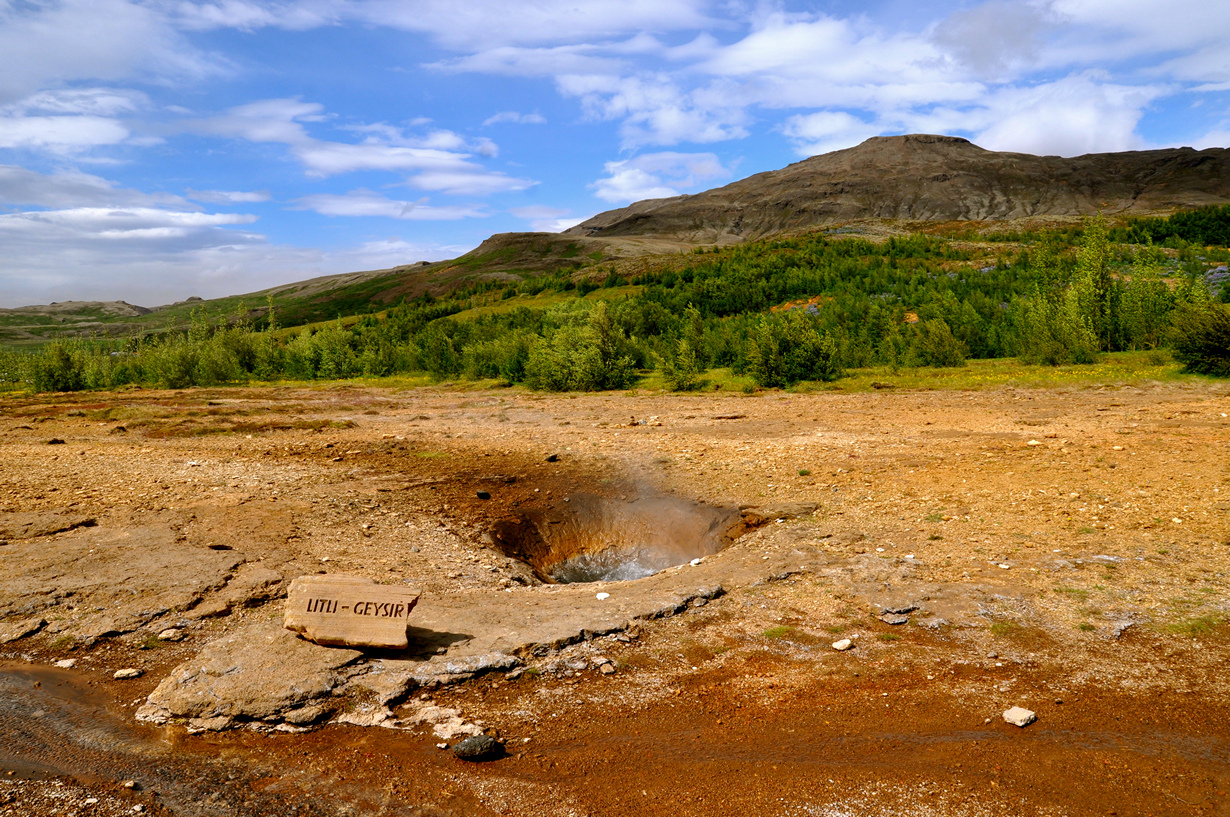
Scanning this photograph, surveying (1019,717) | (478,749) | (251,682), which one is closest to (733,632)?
(1019,717)

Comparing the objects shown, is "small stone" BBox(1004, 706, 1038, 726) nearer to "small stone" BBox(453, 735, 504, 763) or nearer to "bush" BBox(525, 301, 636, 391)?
"small stone" BBox(453, 735, 504, 763)

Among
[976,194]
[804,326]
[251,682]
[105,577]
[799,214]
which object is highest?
[976,194]

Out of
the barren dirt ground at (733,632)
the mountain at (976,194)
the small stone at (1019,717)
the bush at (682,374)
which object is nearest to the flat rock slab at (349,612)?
the barren dirt ground at (733,632)

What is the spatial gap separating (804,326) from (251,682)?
2458 cm

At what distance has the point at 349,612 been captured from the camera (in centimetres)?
562

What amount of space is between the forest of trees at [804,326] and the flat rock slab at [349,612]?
70.9 feet

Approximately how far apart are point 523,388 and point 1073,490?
24336mm

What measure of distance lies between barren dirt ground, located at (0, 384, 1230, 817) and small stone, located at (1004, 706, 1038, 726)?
2.6 inches

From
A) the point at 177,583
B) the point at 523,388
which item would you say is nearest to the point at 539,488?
the point at 177,583

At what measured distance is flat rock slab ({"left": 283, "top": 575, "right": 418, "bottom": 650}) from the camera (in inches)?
215

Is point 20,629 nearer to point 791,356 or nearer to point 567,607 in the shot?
point 567,607

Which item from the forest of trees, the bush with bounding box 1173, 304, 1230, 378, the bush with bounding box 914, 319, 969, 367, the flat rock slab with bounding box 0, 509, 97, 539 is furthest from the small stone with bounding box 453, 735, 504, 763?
the bush with bounding box 914, 319, 969, 367

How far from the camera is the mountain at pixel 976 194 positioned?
156500mm

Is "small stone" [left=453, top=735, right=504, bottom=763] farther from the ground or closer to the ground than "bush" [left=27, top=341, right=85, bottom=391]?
closer to the ground
